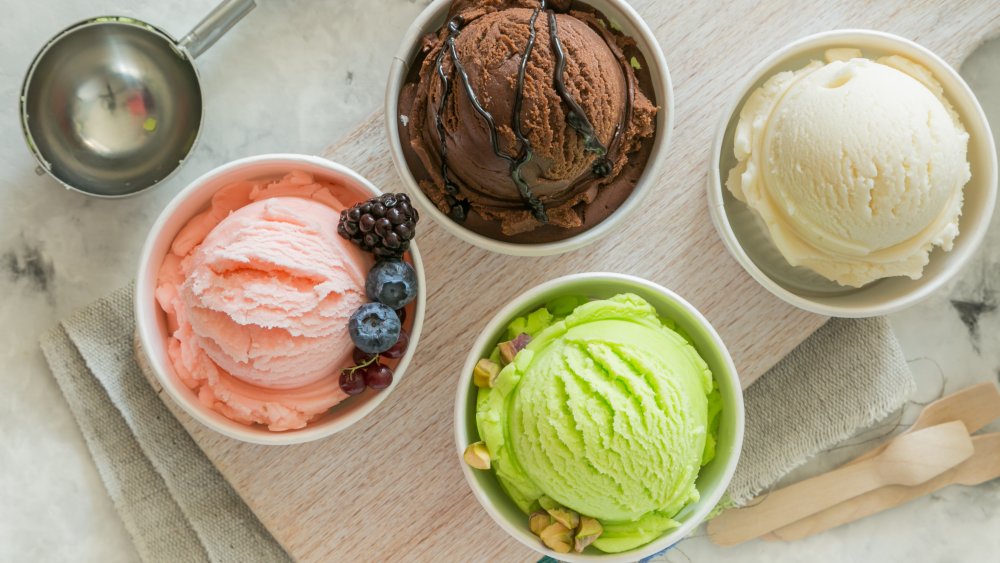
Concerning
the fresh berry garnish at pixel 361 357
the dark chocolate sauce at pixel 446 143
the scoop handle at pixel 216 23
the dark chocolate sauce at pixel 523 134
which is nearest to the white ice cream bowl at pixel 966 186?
the dark chocolate sauce at pixel 523 134

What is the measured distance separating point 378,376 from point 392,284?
179 mm

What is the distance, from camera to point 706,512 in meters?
1.57

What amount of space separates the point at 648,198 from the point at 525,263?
30 centimetres

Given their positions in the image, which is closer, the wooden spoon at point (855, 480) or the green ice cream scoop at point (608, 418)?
the green ice cream scoop at point (608, 418)

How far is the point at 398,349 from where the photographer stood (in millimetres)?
1571

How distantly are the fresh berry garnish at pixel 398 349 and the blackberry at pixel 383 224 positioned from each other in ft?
0.54

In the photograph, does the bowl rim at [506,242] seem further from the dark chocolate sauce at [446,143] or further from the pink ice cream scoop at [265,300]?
the pink ice cream scoop at [265,300]

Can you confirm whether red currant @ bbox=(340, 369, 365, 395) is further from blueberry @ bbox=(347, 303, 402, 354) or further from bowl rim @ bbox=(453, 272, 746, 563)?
bowl rim @ bbox=(453, 272, 746, 563)

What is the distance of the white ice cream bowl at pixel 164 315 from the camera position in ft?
5.13

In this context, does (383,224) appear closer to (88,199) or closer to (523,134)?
(523,134)

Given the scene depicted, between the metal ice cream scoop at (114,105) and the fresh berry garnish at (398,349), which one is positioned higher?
the metal ice cream scoop at (114,105)

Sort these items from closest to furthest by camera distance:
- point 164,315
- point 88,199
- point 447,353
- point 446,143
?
point 446,143, point 164,315, point 447,353, point 88,199

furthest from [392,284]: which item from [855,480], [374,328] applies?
[855,480]

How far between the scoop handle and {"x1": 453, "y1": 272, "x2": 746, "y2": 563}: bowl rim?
3.20ft
